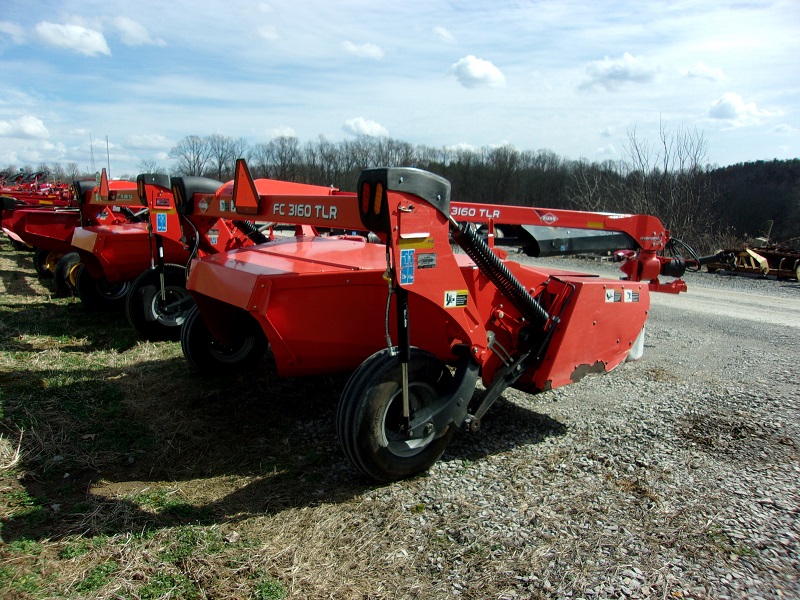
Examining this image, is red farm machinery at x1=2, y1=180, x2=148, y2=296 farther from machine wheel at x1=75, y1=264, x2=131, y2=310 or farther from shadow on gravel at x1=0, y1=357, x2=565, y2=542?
shadow on gravel at x1=0, y1=357, x2=565, y2=542

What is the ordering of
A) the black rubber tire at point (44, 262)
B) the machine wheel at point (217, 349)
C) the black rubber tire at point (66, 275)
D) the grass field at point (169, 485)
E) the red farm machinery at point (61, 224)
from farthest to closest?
the black rubber tire at point (44, 262) < the black rubber tire at point (66, 275) < the red farm machinery at point (61, 224) < the machine wheel at point (217, 349) < the grass field at point (169, 485)

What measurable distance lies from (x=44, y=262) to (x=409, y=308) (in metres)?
10.3

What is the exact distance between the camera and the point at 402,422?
3.36m

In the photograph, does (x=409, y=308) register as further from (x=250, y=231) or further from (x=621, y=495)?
(x=250, y=231)

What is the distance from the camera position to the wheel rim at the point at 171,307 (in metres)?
6.83

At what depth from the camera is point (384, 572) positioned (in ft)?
9.02

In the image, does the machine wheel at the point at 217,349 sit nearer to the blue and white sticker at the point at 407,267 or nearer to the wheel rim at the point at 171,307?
the wheel rim at the point at 171,307

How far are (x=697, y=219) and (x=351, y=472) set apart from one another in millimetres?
20769

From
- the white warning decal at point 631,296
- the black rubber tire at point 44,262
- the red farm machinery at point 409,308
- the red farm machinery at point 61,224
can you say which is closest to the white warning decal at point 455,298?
the red farm machinery at point 409,308

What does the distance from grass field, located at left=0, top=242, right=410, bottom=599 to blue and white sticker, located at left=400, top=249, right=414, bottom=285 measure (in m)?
1.24

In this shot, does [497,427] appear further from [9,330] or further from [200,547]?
[9,330]

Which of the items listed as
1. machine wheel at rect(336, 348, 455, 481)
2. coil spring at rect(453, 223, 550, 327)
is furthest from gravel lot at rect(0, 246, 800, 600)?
coil spring at rect(453, 223, 550, 327)

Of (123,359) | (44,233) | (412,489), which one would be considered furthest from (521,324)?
(44,233)

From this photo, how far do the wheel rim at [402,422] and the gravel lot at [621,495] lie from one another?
0.24 m
